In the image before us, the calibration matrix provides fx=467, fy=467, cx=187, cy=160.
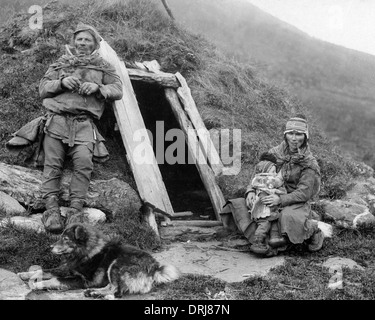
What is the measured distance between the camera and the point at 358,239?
6.00 m

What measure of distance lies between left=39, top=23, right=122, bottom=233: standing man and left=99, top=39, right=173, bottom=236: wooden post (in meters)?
0.64

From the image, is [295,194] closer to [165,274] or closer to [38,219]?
[165,274]

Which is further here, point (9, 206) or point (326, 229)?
point (326, 229)

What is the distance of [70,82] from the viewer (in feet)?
19.4

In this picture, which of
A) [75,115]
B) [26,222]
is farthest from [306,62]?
[26,222]

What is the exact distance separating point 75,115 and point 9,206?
1.42 m

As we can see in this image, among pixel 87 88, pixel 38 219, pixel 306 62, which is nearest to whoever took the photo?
pixel 38 219

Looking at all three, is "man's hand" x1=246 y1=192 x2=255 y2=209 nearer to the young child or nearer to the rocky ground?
the young child

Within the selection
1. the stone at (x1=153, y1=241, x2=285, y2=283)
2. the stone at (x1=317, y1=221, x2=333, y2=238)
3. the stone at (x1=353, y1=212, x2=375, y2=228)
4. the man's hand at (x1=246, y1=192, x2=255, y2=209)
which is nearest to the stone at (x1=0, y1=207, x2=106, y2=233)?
the stone at (x1=153, y1=241, x2=285, y2=283)

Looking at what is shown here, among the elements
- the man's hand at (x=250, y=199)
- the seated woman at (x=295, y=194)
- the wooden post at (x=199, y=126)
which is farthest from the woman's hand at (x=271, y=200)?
the wooden post at (x=199, y=126)

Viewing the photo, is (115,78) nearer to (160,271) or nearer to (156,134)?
(156,134)

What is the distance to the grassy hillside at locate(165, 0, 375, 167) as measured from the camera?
1608cm

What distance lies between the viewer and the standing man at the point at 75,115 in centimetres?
551
